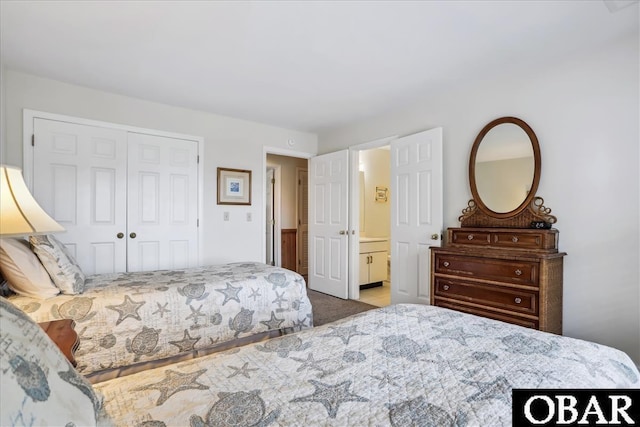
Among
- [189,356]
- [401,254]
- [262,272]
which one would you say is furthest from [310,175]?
[189,356]

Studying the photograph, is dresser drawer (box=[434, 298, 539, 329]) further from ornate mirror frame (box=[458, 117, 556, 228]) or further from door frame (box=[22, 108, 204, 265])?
door frame (box=[22, 108, 204, 265])

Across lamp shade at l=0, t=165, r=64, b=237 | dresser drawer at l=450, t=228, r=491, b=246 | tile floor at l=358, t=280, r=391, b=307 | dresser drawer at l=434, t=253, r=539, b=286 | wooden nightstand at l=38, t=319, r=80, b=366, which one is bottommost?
tile floor at l=358, t=280, r=391, b=307

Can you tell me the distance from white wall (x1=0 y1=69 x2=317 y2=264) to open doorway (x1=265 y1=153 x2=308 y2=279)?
1.26 m

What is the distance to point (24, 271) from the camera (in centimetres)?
198

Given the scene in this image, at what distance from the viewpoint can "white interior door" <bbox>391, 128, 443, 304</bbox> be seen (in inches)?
134

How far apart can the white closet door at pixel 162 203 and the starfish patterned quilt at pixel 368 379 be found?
9.31 ft

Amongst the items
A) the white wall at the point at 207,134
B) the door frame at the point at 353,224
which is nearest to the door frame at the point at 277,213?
the white wall at the point at 207,134

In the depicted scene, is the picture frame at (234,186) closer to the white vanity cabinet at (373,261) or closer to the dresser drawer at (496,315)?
the white vanity cabinet at (373,261)

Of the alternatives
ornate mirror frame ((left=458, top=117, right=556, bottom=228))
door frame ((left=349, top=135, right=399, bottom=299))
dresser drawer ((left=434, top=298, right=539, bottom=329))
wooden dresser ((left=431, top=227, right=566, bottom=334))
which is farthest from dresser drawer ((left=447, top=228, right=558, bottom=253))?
door frame ((left=349, top=135, right=399, bottom=299))

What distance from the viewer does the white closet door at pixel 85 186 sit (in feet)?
10.2

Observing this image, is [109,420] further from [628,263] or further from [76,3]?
[628,263]

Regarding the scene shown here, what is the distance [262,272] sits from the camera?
9.66ft

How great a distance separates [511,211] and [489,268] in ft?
1.85

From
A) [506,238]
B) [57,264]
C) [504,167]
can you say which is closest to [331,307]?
[506,238]
